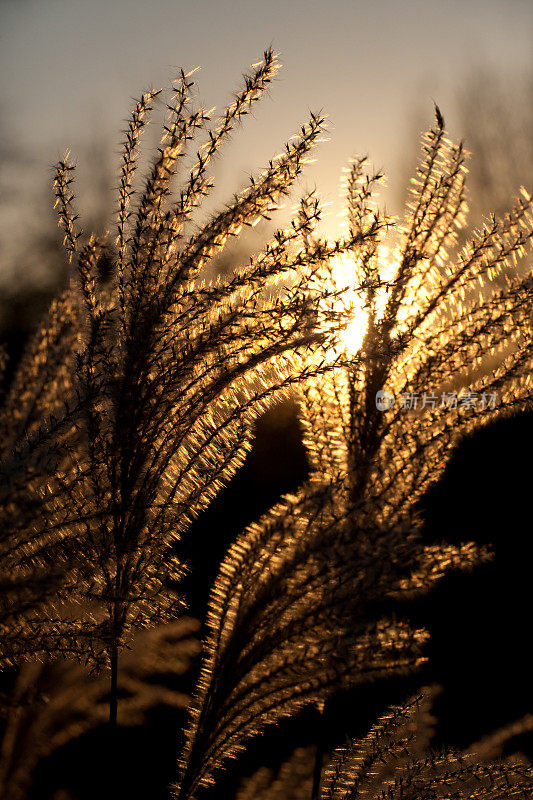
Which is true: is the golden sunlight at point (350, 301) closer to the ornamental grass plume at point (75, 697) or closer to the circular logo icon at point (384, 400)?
the circular logo icon at point (384, 400)

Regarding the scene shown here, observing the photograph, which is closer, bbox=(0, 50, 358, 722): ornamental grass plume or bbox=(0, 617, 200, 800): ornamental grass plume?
bbox=(0, 50, 358, 722): ornamental grass plume

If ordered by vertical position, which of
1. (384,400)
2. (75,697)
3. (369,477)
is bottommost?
(75,697)

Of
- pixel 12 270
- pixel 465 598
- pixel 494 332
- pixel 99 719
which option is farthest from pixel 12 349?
pixel 465 598

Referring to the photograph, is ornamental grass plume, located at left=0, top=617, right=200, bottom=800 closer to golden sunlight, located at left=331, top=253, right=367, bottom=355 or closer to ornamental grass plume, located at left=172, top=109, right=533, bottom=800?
ornamental grass plume, located at left=172, top=109, right=533, bottom=800

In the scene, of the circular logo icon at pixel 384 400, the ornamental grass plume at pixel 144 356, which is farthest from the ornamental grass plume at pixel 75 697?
the circular logo icon at pixel 384 400

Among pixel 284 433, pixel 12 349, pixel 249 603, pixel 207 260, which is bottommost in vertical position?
pixel 249 603

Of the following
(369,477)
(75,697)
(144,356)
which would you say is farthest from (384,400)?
(75,697)

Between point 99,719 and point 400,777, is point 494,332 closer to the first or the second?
point 400,777

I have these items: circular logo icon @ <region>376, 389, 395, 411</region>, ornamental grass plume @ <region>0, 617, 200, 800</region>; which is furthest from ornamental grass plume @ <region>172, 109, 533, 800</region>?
ornamental grass plume @ <region>0, 617, 200, 800</region>

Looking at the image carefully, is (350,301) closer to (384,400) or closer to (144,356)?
(384,400)

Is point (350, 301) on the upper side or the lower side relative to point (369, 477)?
upper

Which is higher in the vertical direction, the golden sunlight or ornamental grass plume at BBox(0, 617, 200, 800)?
the golden sunlight
